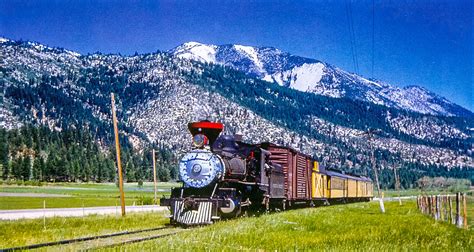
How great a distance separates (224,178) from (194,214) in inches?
92.2

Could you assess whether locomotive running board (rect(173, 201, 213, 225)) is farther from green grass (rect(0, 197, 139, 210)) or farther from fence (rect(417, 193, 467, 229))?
green grass (rect(0, 197, 139, 210))

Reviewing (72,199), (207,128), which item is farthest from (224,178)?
(72,199)

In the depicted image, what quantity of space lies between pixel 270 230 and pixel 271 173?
10.3 metres

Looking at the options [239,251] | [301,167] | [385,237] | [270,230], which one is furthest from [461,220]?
[301,167]

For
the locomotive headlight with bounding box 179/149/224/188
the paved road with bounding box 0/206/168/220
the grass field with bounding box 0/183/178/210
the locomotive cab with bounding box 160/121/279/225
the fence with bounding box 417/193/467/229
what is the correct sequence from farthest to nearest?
the grass field with bounding box 0/183/178/210 → the paved road with bounding box 0/206/168/220 → the locomotive headlight with bounding box 179/149/224/188 → the locomotive cab with bounding box 160/121/279/225 → the fence with bounding box 417/193/467/229

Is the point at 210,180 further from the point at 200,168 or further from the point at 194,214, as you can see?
the point at 194,214

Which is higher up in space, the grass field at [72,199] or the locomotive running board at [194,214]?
the locomotive running board at [194,214]

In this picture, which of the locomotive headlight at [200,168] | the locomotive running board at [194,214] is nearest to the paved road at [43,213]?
the locomotive headlight at [200,168]

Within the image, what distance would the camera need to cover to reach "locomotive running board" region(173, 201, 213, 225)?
21.6m

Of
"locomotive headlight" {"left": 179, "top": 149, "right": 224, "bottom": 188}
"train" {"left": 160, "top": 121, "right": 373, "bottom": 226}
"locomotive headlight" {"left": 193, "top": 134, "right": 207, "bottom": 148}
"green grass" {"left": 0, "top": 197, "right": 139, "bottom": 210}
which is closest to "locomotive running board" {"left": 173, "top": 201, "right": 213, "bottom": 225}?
"train" {"left": 160, "top": 121, "right": 373, "bottom": 226}

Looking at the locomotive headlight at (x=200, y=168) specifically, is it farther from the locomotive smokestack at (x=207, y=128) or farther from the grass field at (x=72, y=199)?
the grass field at (x=72, y=199)

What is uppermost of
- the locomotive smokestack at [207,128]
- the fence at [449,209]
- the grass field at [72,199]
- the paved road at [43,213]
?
the locomotive smokestack at [207,128]

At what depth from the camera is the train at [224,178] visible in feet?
72.3

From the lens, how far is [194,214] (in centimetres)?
2186
